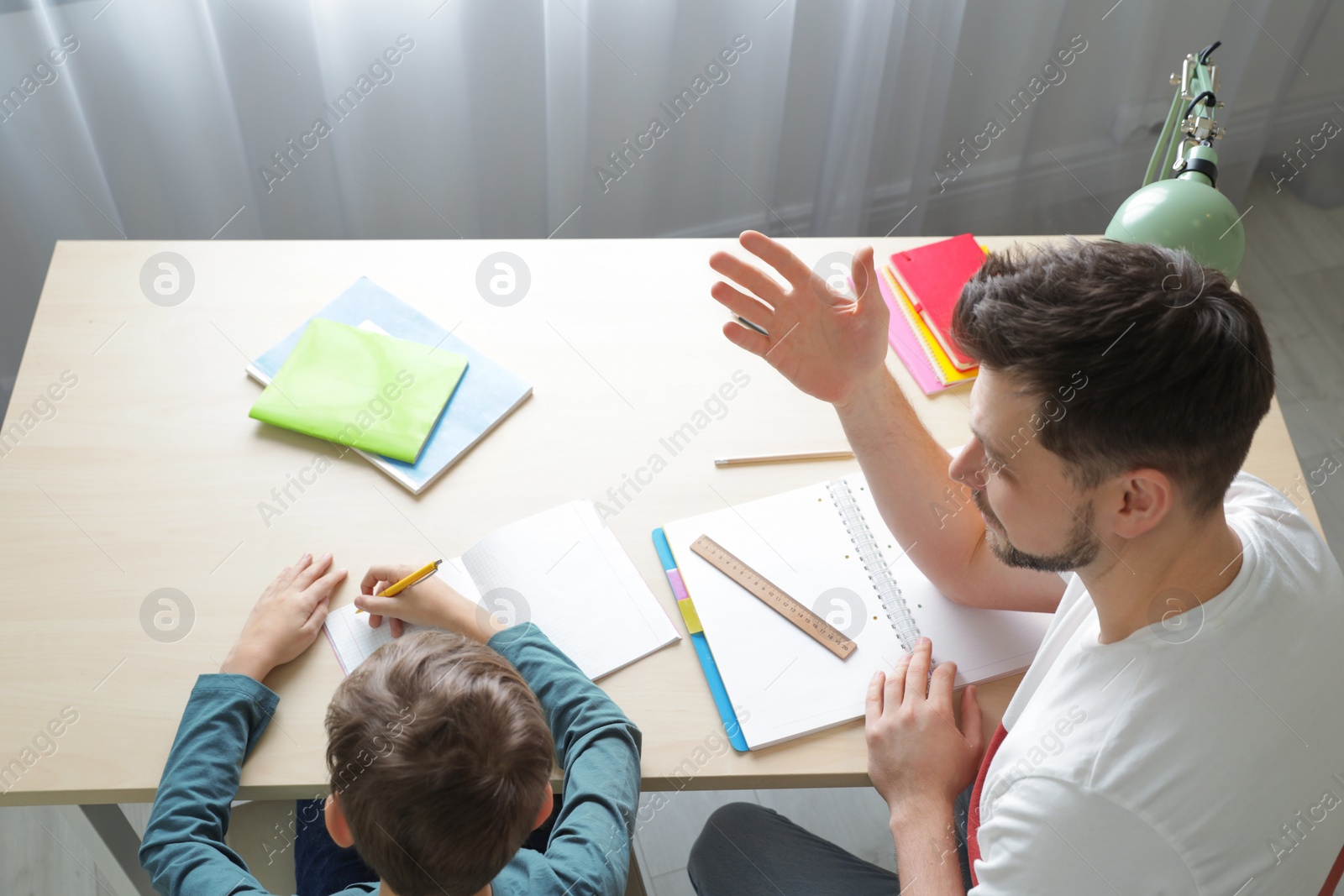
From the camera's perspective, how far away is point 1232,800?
0.90 meters

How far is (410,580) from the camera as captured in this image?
1176 millimetres

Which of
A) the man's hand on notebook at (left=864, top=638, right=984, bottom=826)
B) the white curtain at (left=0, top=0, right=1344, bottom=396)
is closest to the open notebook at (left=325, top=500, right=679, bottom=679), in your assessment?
the man's hand on notebook at (left=864, top=638, right=984, bottom=826)


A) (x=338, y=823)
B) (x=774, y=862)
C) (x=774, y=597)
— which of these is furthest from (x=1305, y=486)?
(x=338, y=823)

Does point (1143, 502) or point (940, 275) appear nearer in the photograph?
point (1143, 502)

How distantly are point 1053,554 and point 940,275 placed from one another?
62 cm

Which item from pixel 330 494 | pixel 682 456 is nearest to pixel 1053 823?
pixel 682 456

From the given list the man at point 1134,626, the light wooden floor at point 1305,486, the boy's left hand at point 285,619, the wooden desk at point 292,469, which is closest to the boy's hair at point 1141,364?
the man at point 1134,626

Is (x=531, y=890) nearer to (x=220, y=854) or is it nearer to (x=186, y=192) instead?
(x=220, y=854)

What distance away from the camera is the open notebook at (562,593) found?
1185 mm

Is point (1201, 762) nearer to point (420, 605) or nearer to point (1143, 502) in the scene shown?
point (1143, 502)

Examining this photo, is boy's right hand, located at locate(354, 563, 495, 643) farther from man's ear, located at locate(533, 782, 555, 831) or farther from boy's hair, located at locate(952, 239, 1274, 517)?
boy's hair, located at locate(952, 239, 1274, 517)

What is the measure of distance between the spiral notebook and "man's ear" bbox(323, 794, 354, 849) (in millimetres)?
410

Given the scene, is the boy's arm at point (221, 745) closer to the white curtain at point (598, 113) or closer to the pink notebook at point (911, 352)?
the pink notebook at point (911, 352)

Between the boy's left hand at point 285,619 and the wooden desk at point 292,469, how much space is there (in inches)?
0.9
